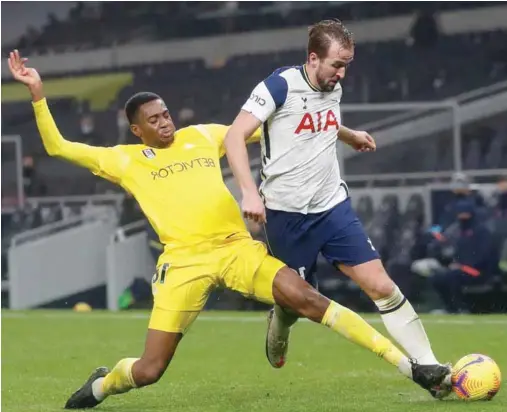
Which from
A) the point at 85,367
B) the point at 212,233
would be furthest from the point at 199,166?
the point at 85,367

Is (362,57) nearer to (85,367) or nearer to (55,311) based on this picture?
(55,311)

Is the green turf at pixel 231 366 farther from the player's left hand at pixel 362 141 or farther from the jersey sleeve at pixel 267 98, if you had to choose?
the jersey sleeve at pixel 267 98

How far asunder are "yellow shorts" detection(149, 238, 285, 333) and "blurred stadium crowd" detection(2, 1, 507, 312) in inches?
367

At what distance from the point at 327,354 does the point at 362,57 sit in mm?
9903

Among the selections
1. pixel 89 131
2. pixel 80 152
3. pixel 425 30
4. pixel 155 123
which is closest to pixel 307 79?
pixel 155 123

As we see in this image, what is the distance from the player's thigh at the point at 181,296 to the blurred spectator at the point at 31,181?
14581mm

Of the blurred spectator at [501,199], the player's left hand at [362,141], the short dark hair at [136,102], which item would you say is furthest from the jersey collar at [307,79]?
the blurred spectator at [501,199]

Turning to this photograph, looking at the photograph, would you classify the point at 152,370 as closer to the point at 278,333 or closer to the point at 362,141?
the point at 278,333

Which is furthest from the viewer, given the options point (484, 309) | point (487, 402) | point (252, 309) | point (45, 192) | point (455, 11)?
point (45, 192)

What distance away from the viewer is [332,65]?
7098 mm

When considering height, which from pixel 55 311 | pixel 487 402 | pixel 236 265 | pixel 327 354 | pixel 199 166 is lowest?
pixel 55 311

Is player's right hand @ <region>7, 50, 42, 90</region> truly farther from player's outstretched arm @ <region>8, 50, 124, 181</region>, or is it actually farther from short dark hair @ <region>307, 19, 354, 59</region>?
short dark hair @ <region>307, 19, 354, 59</region>

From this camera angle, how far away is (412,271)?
55.8 feet

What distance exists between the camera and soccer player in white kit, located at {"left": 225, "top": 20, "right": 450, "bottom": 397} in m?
7.09
